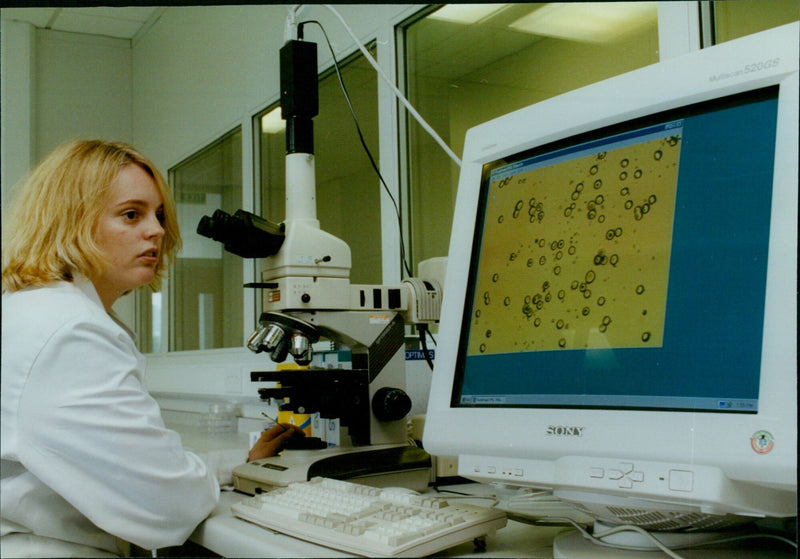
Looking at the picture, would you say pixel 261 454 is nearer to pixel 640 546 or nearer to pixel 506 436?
pixel 506 436

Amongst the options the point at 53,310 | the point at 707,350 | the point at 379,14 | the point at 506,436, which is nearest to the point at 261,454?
the point at 53,310

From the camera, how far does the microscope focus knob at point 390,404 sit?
1.22 meters

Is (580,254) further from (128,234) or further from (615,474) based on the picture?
(128,234)

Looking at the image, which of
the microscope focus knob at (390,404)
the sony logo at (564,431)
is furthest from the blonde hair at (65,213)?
the sony logo at (564,431)

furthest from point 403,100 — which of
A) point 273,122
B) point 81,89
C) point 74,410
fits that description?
point 74,410

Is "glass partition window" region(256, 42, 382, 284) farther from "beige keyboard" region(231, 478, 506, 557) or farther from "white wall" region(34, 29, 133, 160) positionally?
"beige keyboard" region(231, 478, 506, 557)

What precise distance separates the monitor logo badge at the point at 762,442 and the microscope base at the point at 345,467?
0.68 metres

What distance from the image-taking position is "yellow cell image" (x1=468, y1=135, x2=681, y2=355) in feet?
2.18

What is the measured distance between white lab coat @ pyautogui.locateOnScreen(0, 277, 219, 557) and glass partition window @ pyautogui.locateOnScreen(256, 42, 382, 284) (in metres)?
0.40

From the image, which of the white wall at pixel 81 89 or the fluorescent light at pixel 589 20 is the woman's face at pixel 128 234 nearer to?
the white wall at pixel 81 89

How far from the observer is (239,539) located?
32.2 inches

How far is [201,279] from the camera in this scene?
1.29 meters

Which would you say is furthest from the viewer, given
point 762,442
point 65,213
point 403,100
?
point 403,100

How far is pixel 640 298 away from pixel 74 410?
0.68 metres
